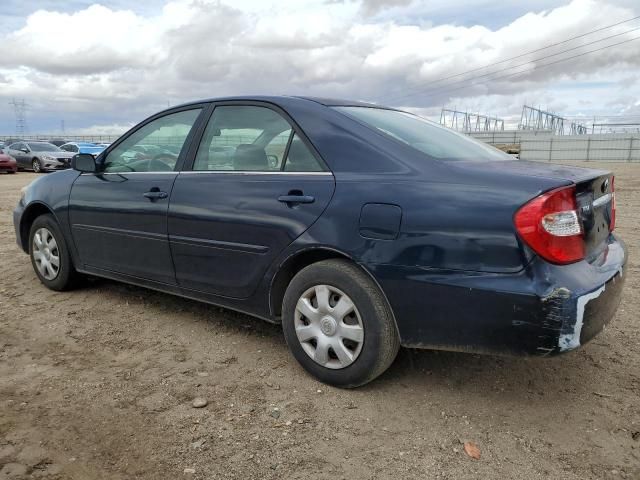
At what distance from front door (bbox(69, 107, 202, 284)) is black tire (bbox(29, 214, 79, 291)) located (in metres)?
0.22

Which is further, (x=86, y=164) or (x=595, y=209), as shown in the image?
(x=86, y=164)

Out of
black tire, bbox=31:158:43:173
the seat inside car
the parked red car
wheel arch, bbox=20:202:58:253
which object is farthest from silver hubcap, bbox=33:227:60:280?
black tire, bbox=31:158:43:173

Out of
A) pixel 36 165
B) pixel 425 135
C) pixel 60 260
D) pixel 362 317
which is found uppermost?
pixel 425 135

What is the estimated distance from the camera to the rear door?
A: 2992 millimetres

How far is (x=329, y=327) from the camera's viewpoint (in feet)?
9.42

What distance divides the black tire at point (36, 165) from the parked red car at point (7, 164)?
0.93 meters

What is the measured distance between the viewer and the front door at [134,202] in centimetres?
368

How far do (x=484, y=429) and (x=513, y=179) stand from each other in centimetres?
117

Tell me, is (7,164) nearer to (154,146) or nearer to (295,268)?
(154,146)

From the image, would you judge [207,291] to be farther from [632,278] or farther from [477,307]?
[632,278]

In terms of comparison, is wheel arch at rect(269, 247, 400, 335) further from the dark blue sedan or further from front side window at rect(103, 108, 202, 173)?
front side window at rect(103, 108, 202, 173)

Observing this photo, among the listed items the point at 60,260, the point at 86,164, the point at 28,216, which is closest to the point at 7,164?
the point at 28,216

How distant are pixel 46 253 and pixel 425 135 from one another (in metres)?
3.36

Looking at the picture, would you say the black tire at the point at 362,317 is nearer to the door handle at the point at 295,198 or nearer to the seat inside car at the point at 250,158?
the door handle at the point at 295,198
